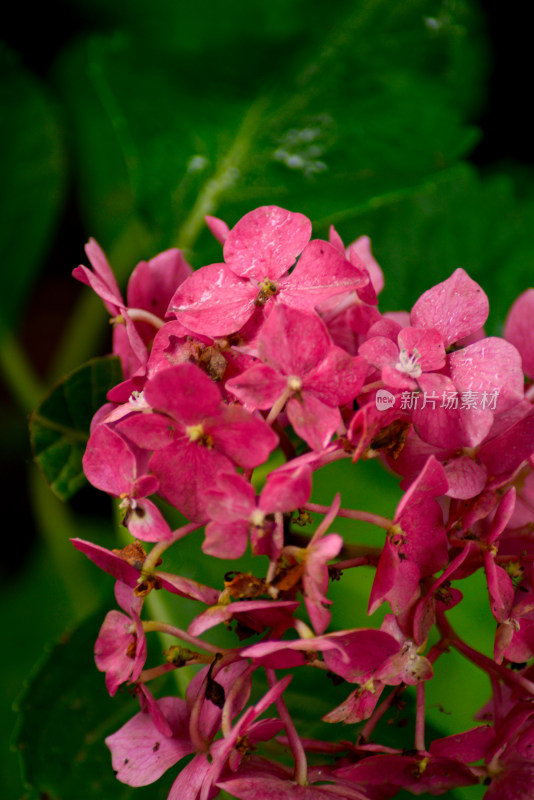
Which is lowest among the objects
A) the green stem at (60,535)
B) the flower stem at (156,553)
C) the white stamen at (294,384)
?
the green stem at (60,535)

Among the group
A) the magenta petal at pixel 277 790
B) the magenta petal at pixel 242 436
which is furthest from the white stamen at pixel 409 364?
the magenta petal at pixel 277 790

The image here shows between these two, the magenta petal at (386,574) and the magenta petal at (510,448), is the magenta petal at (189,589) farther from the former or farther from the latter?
the magenta petal at (510,448)

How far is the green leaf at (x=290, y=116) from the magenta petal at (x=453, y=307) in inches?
18.3

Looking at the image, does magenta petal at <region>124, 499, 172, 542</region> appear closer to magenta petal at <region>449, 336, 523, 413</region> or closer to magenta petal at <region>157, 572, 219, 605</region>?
magenta petal at <region>157, 572, 219, 605</region>

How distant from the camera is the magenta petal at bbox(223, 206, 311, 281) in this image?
60cm

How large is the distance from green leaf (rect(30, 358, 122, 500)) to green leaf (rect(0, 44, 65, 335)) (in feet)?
2.03

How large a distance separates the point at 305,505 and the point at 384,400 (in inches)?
3.9

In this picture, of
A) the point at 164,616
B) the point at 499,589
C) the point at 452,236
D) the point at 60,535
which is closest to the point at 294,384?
the point at 499,589

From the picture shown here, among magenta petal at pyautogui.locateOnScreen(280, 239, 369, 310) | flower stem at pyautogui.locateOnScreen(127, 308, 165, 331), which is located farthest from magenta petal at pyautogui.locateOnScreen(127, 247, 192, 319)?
magenta petal at pyautogui.locateOnScreen(280, 239, 369, 310)

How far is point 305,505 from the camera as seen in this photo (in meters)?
0.52

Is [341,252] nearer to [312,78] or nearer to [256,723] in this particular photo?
[256,723]

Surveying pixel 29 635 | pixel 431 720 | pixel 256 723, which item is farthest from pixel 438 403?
pixel 29 635

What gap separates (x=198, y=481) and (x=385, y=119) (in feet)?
2.44

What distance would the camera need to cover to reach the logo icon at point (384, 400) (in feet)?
1.75
